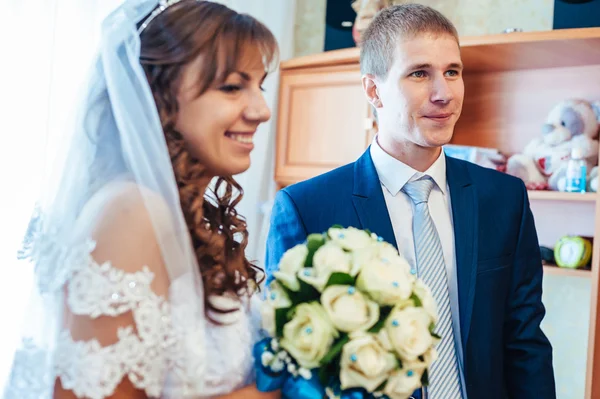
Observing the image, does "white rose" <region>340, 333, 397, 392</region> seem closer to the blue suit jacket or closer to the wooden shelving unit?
the blue suit jacket

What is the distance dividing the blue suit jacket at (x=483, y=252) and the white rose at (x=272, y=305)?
0.51 meters

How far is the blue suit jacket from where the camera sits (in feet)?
4.95

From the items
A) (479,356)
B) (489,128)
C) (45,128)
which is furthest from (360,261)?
(489,128)

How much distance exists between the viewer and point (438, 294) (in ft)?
4.90

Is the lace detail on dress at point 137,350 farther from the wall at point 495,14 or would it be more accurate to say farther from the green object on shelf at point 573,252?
the wall at point 495,14

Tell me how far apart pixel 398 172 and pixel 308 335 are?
0.74 metres

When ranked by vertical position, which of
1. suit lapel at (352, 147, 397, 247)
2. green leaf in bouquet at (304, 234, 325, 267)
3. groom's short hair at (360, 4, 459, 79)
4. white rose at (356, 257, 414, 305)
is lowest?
white rose at (356, 257, 414, 305)

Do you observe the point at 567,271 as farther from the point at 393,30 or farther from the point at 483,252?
the point at 393,30

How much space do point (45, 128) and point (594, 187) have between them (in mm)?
1949

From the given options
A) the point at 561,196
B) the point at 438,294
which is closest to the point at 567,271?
the point at 561,196

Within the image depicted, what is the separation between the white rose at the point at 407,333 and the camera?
3.21 feet

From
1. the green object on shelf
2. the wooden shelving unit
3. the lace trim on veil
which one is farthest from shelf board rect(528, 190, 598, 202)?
the lace trim on veil

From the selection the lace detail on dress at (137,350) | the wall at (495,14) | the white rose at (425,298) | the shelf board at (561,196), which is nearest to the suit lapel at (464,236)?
the white rose at (425,298)

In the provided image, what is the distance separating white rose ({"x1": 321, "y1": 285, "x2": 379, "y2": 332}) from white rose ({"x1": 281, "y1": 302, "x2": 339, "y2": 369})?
0.05ft
